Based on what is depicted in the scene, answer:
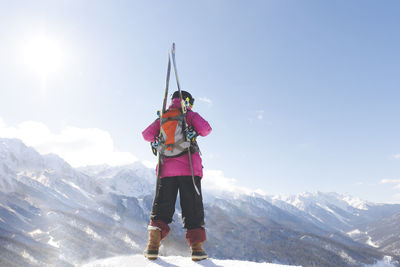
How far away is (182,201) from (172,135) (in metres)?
1.38

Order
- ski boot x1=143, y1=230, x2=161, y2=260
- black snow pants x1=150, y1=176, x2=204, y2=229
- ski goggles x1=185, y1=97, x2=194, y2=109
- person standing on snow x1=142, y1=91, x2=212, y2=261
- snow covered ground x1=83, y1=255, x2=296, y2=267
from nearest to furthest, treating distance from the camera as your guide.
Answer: snow covered ground x1=83, y1=255, x2=296, y2=267 < ski boot x1=143, y1=230, x2=161, y2=260 < person standing on snow x1=142, y1=91, x2=212, y2=261 < black snow pants x1=150, y1=176, x2=204, y2=229 < ski goggles x1=185, y1=97, x2=194, y2=109

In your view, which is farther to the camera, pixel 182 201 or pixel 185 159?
pixel 185 159

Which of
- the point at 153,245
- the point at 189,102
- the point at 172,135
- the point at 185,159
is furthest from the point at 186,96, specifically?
the point at 153,245

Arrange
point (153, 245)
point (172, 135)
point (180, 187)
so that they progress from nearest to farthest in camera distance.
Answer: point (153, 245)
point (180, 187)
point (172, 135)

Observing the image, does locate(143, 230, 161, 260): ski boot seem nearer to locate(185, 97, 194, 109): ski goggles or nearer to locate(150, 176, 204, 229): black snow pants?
locate(150, 176, 204, 229): black snow pants

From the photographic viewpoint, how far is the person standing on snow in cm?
518

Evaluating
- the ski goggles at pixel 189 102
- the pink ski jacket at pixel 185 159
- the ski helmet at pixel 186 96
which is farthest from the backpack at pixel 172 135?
the ski helmet at pixel 186 96

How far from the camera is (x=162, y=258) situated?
498 cm

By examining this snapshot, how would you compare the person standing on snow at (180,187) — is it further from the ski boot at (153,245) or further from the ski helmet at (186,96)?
the ski helmet at (186,96)

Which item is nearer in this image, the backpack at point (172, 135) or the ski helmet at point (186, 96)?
the backpack at point (172, 135)

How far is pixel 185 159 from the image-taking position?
561cm

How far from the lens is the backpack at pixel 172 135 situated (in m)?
5.61

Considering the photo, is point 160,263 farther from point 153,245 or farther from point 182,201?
point 182,201

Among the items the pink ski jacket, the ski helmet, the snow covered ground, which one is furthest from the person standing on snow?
the ski helmet
